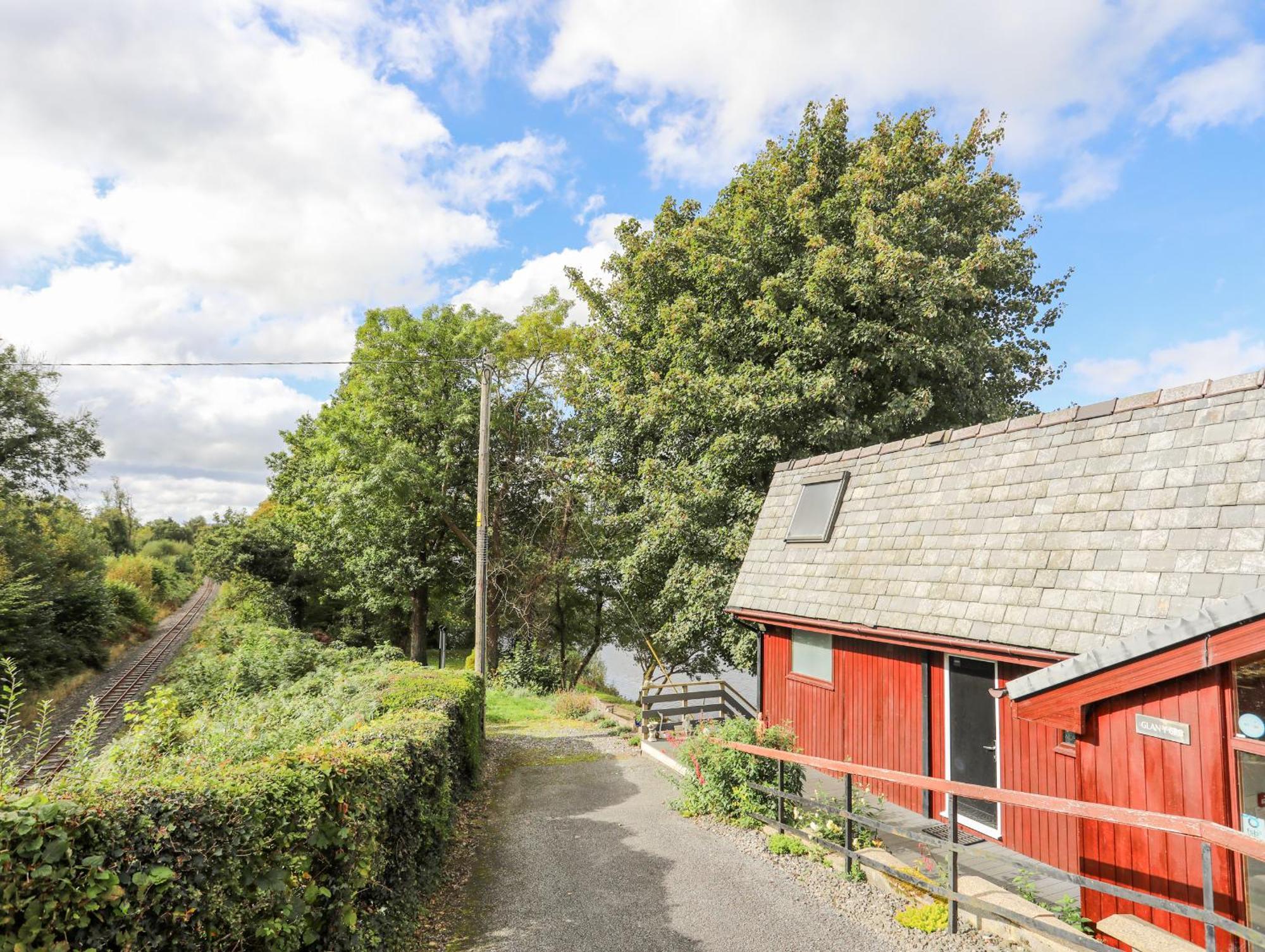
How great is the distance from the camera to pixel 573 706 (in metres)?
17.8

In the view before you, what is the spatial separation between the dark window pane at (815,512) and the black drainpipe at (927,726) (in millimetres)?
3060

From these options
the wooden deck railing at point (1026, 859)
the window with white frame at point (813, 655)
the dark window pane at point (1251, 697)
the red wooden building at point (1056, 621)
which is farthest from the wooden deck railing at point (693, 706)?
the dark window pane at point (1251, 697)

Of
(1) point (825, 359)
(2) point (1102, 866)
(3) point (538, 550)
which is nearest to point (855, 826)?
(2) point (1102, 866)

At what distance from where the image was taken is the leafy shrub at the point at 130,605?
33.1 metres

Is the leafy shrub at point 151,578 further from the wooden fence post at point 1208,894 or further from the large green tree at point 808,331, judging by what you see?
the wooden fence post at point 1208,894

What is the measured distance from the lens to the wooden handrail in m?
3.83

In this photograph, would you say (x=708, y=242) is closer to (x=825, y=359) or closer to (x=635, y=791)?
(x=825, y=359)

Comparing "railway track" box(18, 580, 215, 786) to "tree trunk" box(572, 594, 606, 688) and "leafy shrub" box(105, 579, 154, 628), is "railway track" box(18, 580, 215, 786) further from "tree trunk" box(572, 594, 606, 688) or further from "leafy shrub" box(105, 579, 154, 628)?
"tree trunk" box(572, 594, 606, 688)

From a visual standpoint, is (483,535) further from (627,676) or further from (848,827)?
(627,676)

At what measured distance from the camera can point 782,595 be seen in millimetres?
11469

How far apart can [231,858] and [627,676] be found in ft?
117

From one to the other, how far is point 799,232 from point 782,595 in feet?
35.2

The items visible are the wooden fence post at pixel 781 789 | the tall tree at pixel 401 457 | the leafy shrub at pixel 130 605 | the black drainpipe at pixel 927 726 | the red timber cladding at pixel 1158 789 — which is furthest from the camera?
the leafy shrub at pixel 130 605

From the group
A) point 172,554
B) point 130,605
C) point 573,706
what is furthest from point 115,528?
point 573,706
